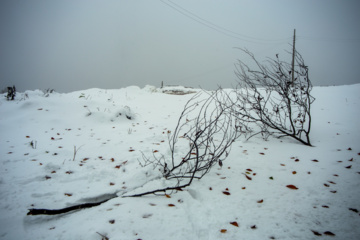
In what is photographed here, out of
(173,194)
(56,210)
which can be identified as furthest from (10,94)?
(173,194)

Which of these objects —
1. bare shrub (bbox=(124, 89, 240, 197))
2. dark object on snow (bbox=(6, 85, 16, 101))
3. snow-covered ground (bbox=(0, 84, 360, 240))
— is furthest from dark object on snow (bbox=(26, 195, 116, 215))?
dark object on snow (bbox=(6, 85, 16, 101))

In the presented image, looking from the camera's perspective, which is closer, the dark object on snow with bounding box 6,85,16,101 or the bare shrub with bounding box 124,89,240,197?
the bare shrub with bounding box 124,89,240,197

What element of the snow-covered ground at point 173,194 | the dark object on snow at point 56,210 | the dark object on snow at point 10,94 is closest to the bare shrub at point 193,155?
the snow-covered ground at point 173,194

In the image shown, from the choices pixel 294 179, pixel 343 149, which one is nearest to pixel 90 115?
pixel 294 179

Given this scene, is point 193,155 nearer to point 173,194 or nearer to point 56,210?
point 173,194

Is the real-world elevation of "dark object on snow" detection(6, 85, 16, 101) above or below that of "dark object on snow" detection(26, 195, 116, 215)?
above

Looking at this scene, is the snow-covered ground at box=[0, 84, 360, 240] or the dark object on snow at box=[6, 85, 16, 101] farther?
the dark object on snow at box=[6, 85, 16, 101]

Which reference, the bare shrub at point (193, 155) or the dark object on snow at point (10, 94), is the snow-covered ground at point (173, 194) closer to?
the bare shrub at point (193, 155)

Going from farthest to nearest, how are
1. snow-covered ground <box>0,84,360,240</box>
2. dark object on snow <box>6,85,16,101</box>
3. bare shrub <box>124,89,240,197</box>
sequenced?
dark object on snow <box>6,85,16,101</box>, bare shrub <box>124,89,240,197</box>, snow-covered ground <box>0,84,360,240</box>

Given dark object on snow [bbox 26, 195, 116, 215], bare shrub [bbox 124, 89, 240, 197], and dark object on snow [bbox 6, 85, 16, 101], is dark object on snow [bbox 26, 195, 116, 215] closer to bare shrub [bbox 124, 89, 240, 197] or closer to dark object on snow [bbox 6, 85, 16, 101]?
bare shrub [bbox 124, 89, 240, 197]

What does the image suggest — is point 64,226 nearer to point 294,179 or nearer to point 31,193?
point 31,193

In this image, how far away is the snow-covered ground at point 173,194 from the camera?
5.42 feet

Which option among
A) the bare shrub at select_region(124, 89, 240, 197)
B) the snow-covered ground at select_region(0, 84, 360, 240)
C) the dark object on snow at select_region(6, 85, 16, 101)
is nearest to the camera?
the snow-covered ground at select_region(0, 84, 360, 240)

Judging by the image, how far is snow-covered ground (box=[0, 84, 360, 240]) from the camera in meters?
1.65
